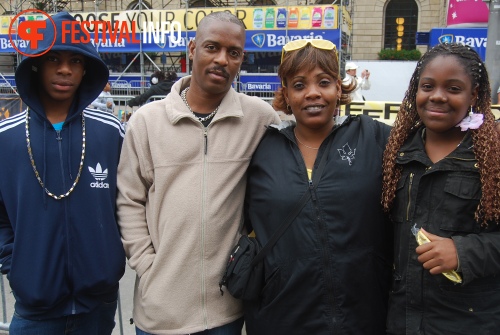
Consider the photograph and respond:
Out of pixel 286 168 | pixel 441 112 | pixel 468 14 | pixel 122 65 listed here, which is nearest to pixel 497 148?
pixel 441 112

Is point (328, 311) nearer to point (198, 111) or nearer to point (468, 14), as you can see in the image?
point (198, 111)

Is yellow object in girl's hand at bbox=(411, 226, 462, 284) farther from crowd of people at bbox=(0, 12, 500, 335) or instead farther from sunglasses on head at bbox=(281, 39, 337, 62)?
sunglasses on head at bbox=(281, 39, 337, 62)

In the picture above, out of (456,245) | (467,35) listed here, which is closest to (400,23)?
(467,35)

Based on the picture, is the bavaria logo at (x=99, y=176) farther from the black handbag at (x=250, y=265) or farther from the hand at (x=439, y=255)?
the hand at (x=439, y=255)

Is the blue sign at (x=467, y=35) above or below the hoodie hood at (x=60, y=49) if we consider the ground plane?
above

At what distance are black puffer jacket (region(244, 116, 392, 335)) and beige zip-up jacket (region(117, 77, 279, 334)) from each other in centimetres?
18

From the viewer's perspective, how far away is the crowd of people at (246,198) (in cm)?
200

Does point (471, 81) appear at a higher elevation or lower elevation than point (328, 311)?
higher

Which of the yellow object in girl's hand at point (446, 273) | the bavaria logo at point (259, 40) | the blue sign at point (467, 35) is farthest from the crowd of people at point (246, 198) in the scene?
the bavaria logo at point (259, 40)

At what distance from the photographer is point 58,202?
2.24 meters

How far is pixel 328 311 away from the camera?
212cm

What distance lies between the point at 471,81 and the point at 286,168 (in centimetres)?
86

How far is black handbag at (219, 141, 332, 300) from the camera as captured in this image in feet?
7.13

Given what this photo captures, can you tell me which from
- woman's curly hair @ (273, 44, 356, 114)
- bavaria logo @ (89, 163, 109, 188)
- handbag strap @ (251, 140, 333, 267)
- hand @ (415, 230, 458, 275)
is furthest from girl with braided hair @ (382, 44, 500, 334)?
bavaria logo @ (89, 163, 109, 188)
